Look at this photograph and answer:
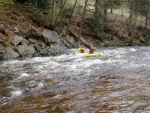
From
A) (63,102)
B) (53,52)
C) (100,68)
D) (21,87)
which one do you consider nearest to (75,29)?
(53,52)

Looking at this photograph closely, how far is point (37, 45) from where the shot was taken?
18.7 meters

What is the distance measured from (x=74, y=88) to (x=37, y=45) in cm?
989

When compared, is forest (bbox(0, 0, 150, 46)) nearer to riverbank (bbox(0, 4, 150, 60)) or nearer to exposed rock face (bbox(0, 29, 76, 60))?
riverbank (bbox(0, 4, 150, 60))

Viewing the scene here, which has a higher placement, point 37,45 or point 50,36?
point 50,36

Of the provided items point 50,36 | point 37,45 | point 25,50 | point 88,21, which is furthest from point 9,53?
point 88,21

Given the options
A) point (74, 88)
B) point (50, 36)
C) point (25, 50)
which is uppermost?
point (50, 36)

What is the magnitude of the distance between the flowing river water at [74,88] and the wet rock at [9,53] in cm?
160

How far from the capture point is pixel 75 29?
26.2m

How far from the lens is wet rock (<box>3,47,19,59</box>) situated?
1612 centimetres

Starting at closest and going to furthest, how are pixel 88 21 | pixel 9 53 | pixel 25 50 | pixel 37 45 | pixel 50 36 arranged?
1. pixel 9 53
2. pixel 25 50
3. pixel 37 45
4. pixel 50 36
5. pixel 88 21

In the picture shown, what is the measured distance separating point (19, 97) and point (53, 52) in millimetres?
10848

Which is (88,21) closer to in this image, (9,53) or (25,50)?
(25,50)

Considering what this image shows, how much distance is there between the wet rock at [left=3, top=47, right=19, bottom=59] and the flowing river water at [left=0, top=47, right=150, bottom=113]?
1597 mm

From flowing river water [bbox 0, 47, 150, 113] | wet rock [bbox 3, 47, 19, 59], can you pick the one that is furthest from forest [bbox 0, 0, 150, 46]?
flowing river water [bbox 0, 47, 150, 113]
